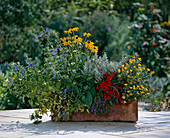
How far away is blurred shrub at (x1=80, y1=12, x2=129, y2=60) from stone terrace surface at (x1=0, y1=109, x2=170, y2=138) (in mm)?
6937

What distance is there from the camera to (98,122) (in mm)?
4684

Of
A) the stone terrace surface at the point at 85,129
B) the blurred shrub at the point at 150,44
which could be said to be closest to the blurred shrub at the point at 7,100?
the stone terrace surface at the point at 85,129

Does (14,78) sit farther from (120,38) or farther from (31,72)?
(120,38)

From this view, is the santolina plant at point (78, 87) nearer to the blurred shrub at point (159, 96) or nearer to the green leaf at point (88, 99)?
the green leaf at point (88, 99)

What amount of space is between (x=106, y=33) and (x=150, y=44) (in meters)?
2.47

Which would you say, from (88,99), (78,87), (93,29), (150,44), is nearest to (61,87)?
(78,87)

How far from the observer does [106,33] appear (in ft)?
39.2

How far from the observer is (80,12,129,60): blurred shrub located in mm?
11750

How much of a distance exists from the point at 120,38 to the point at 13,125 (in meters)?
8.36

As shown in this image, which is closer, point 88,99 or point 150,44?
point 88,99

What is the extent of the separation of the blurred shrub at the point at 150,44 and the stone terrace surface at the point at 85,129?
501 cm

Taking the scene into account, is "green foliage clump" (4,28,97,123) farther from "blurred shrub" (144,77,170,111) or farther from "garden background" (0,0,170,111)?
"garden background" (0,0,170,111)

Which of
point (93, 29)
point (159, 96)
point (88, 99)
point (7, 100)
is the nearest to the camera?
point (88, 99)

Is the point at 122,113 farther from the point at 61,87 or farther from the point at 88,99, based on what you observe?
the point at 61,87
